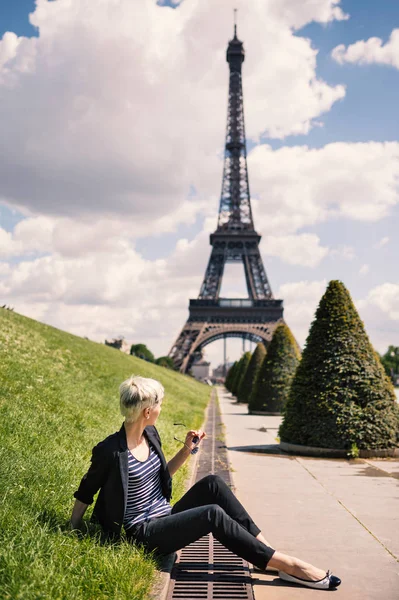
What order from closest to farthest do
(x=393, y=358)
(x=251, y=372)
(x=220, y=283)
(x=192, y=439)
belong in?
(x=192, y=439) → (x=251, y=372) → (x=220, y=283) → (x=393, y=358)

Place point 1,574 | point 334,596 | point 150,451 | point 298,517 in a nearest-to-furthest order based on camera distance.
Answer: point 1,574
point 334,596
point 150,451
point 298,517

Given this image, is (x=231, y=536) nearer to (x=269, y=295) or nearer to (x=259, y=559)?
(x=259, y=559)

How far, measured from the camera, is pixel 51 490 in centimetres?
476

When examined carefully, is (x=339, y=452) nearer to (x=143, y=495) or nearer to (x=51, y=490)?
(x=51, y=490)

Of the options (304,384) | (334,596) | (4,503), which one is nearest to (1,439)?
(4,503)

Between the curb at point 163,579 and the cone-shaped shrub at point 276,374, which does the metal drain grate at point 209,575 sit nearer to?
the curb at point 163,579

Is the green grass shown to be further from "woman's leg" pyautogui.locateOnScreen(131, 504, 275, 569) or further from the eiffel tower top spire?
the eiffel tower top spire

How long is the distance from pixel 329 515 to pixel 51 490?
2728 millimetres

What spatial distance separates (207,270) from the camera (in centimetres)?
6731

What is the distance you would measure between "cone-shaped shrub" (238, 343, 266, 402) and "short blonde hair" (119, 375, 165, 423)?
24.0 metres

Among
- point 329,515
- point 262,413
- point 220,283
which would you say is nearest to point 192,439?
point 329,515

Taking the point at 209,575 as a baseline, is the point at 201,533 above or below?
above

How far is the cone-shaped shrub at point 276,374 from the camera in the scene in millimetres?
21188

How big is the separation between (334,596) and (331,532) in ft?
4.78
